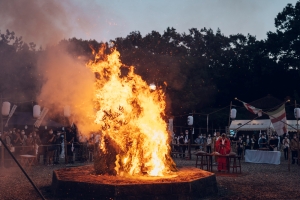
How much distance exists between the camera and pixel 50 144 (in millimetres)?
19656

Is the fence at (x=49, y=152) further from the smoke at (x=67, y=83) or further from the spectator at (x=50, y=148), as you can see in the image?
the smoke at (x=67, y=83)

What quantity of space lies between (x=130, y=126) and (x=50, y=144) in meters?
8.97

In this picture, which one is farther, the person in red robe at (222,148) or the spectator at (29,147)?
the spectator at (29,147)

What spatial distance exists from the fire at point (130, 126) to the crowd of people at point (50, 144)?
25.1 ft

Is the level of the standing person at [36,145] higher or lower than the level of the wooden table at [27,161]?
higher

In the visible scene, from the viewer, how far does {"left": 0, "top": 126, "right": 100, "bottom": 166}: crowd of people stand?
19375mm

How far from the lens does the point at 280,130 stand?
23.0 m

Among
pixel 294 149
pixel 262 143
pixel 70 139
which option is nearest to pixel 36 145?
pixel 70 139

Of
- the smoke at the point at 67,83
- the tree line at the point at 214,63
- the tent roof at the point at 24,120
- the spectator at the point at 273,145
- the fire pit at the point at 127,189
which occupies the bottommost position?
the fire pit at the point at 127,189

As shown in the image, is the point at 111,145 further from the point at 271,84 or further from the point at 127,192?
the point at 271,84

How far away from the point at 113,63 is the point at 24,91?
12.1 meters

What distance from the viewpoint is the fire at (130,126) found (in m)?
11.7

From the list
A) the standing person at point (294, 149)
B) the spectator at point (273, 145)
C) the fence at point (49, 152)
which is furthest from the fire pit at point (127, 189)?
the spectator at point (273, 145)

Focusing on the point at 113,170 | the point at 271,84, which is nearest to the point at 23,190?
the point at 113,170
